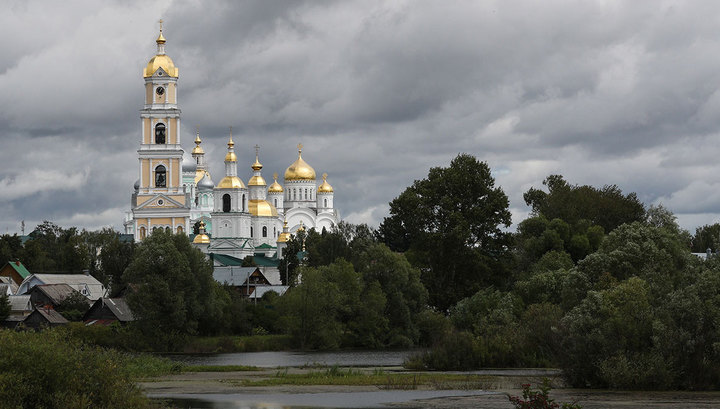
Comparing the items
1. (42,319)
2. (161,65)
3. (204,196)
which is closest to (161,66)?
(161,65)

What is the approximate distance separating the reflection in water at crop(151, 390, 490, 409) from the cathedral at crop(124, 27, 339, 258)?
48.9 m

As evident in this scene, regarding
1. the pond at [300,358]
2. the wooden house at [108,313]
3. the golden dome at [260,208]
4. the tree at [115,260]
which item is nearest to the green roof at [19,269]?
the tree at [115,260]

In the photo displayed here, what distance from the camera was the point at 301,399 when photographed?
40.9 m

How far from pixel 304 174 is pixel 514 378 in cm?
12859

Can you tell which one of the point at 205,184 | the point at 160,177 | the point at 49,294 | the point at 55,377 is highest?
the point at 205,184

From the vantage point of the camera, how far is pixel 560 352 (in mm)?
44000

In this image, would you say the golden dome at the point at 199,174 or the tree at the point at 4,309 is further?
the golden dome at the point at 199,174

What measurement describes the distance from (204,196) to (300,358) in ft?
336

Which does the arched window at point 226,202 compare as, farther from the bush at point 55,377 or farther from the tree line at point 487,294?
the bush at point 55,377

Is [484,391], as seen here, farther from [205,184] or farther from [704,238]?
[205,184]

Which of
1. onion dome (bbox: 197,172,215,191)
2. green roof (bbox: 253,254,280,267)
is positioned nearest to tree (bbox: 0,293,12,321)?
green roof (bbox: 253,254,280,267)

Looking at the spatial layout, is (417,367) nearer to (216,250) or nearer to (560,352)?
(560,352)

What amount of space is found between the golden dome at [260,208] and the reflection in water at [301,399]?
11016 cm

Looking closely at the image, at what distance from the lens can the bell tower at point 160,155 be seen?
414ft
